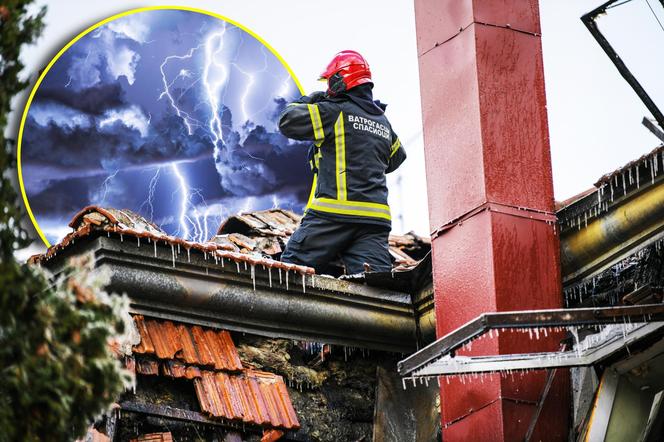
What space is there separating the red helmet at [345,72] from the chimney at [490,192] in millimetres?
820

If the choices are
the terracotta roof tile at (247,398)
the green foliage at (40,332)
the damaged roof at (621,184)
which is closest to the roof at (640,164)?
the damaged roof at (621,184)

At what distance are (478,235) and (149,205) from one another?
28.6 feet

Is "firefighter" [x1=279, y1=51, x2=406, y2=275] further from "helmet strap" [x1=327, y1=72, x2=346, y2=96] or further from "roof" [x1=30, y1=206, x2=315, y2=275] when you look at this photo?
"roof" [x1=30, y1=206, x2=315, y2=275]

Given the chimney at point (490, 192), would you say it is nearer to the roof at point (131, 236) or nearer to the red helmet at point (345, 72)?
the red helmet at point (345, 72)

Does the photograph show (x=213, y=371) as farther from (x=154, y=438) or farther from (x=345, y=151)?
(x=345, y=151)

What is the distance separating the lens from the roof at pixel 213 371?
9078 millimetres

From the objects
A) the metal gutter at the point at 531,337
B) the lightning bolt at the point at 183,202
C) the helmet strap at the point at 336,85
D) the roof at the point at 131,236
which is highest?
the lightning bolt at the point at 183,202

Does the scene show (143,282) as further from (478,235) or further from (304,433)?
(478,235)

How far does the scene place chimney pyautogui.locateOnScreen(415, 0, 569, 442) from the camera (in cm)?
906

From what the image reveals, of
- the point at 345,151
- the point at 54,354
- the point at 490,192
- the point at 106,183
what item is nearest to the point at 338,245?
the point at 345,151

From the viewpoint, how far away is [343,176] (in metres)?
10.6

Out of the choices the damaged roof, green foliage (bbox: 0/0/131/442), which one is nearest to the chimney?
the damaged roof

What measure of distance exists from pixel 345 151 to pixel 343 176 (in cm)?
19

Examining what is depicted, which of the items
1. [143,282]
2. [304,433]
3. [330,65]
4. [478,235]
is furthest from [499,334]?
[330,65]
